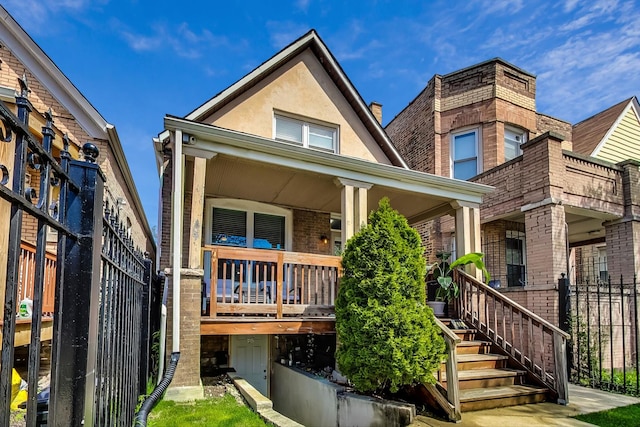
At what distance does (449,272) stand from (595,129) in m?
10.0

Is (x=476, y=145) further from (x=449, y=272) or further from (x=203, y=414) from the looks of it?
(x=203, y=414)

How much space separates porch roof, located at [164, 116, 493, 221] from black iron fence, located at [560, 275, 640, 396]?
2854 millimetres

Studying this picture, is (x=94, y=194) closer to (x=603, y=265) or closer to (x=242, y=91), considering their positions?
(x=242, y=91)

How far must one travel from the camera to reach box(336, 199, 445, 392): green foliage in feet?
18.0

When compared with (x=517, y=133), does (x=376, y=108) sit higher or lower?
higher

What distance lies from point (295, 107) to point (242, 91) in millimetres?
1336

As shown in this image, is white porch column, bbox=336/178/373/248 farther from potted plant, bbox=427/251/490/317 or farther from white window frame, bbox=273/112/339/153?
white window frame, bbox=273/112/339/153

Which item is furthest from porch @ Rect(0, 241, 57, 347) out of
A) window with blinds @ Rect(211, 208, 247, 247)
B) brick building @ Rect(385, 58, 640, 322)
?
brick building @ Rect(385, 58, 640, 322)

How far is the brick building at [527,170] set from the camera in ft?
31.1

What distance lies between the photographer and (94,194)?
1564 mm

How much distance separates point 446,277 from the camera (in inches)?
335

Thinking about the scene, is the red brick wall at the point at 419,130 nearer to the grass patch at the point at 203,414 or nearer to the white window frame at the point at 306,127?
the white window frame at the point at 306,127

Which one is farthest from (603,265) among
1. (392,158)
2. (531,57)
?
(392,158)

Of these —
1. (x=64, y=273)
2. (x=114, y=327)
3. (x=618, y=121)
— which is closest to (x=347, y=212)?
(x=114, y=327)
